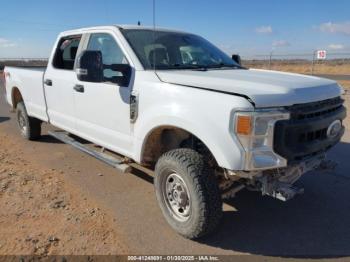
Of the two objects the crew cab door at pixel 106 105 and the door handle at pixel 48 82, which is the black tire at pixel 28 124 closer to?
the door handle at pixel 48 82

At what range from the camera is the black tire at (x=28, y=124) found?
7.11 metres

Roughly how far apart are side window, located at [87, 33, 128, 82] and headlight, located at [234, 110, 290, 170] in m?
1.83

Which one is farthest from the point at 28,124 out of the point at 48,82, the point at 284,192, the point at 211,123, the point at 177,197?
the point at 284,192

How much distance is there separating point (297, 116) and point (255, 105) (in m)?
0.42

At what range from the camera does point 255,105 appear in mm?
3014

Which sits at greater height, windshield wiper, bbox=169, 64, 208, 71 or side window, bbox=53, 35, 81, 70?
side window, bbox=53, 35, 81, 70

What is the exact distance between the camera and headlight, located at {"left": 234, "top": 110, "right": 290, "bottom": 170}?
2.99 metres

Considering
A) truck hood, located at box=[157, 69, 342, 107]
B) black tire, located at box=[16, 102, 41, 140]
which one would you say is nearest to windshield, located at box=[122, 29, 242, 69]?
truck hood, located at box=[157, 69, 342, 107]

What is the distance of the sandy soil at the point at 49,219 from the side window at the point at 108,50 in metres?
1.49

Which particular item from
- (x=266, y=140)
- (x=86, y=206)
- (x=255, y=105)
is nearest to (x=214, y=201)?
(x=266, y=140)

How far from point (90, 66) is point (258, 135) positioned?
1.93 metres

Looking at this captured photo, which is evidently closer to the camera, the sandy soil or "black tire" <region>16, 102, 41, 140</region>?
the sandy soil

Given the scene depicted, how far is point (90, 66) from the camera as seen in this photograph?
3965 millimetres

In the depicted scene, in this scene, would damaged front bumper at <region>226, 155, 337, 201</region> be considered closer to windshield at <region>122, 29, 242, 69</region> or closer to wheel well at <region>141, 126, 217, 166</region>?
wheel well at <region>141, 126, 217, 166</region>
